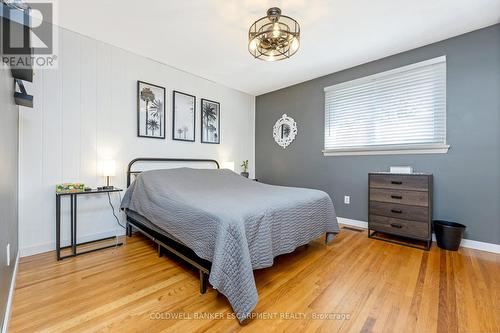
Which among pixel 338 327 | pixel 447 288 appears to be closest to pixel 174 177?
pixel 338 327

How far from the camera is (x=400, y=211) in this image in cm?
265

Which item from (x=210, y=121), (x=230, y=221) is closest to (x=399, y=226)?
(x=230, y=221)

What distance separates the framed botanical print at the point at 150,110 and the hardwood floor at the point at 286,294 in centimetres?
160

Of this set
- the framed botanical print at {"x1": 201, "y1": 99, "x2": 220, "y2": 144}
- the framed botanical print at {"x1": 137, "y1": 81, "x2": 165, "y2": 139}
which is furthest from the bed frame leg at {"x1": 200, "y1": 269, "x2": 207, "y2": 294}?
the framed botanical print at {"x1": 201, "y1": 99, "x2": 220, "y2": 144}

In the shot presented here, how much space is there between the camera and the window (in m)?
2.71

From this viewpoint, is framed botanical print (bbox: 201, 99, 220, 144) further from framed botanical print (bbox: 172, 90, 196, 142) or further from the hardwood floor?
the hardwood floor

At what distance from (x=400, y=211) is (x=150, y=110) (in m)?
3.51

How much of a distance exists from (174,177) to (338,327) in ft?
7.05

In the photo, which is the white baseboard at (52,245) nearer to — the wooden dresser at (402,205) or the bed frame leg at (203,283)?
the bed frame leg at (203,283)

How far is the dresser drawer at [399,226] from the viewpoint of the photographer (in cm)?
249

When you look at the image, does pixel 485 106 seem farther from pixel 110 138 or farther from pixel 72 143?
pixel 72 143

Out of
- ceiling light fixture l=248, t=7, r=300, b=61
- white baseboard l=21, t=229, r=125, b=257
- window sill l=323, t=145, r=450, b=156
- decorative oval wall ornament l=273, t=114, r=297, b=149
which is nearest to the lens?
ceiling light fixture l=248, t=7, r=300, b=61

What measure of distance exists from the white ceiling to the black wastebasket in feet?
7.21

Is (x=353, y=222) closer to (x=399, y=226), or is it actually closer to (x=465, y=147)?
(x=399, y=226)
